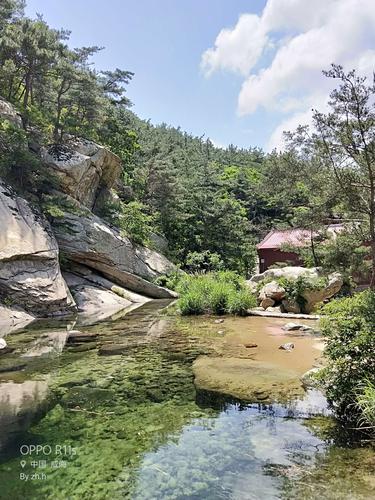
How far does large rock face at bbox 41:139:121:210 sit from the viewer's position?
765 inches

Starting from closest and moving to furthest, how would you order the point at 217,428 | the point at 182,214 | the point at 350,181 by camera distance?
the point at 217,428, the point at 350,181, the point at 182,214

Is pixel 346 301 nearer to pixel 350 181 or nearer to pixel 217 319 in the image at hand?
pixel 350 181

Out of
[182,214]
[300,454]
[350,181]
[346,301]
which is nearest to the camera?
[300,454]

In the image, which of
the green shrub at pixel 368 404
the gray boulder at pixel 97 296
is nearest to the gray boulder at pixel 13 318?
the gray boulder at pixel 97 296

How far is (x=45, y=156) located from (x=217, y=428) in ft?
57.8

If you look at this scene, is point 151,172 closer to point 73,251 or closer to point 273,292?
point 73,251

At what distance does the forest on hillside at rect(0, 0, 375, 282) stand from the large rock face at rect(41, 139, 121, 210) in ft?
2.13

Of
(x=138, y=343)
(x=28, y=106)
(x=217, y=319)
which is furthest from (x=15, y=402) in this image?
(x=28, y=106)

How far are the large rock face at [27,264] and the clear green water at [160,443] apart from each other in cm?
676

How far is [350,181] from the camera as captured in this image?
306 inches

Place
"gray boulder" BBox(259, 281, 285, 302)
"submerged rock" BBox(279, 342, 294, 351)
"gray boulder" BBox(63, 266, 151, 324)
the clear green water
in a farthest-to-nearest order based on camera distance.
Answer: "gray boulder" BBox(63, 266, 151, 324) → "gray boulder" BBox(259, 281, 285, 302) → "submerged rock" BBox(279, 342, 294, 351) → the clear green water

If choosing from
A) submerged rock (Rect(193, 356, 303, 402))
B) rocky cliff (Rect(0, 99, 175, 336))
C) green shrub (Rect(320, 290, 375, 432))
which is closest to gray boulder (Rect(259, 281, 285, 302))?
rocky cliff (Rect(0, 99, 175, 336))

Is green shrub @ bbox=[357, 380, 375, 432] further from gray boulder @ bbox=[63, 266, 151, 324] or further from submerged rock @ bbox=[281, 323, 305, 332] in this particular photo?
gray boulder @ bbox=[63, 266, 151, 324]

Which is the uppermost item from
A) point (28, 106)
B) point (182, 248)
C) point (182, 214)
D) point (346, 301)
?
point (28, 106)
